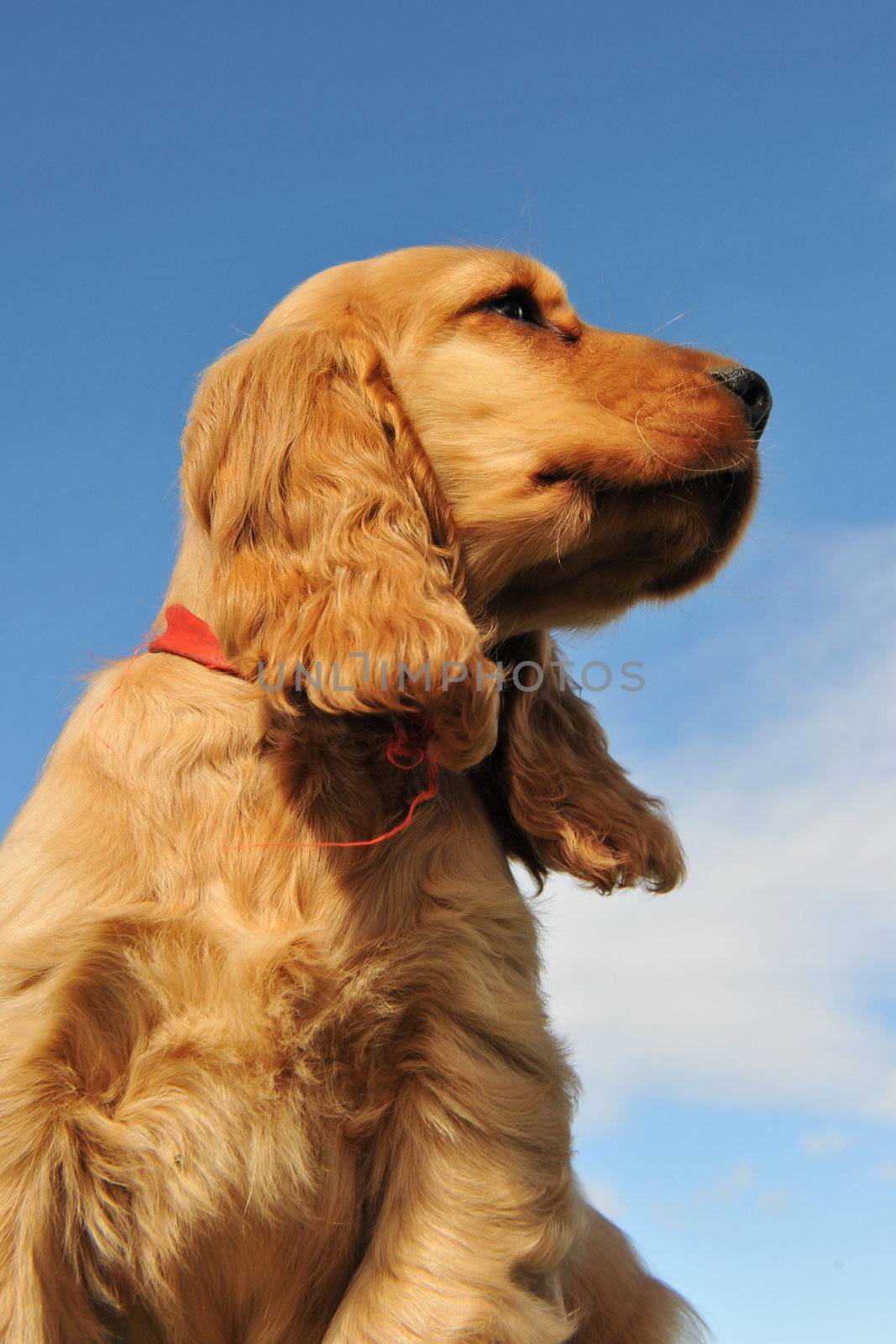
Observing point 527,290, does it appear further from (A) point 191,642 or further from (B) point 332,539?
(A) point 191,642

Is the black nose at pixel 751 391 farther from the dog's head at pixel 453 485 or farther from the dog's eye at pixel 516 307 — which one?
the dog's eye at pixel 516 307

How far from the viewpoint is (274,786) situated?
2.06m

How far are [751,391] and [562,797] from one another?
0.91 meters

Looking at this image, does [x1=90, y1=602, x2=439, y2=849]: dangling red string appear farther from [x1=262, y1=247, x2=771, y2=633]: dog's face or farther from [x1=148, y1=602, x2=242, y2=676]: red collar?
[x1=262, y1=247, x2=771, y2=633]: dog's face

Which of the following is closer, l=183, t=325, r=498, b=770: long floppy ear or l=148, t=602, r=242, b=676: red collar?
l=183, t=325, r=498, b=770: long floppy ear

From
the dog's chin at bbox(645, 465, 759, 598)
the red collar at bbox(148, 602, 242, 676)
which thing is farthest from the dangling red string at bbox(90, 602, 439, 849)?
the dog's chin at bbox(645, 465, 759, 598)

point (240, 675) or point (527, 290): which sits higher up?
point (527, 290)

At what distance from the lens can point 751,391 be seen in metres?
2.35

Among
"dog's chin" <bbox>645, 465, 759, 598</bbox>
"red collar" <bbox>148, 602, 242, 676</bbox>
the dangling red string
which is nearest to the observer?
the dangling red string

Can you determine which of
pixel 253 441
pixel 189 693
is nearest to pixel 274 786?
pixel 189 693

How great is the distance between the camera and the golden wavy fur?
1.91 m

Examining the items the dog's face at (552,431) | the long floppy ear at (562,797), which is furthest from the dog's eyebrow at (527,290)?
the long floppy ear at (562,797)

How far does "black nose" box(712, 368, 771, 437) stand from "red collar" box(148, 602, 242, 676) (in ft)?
3.63

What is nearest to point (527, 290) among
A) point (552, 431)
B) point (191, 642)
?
point (552, 431)
